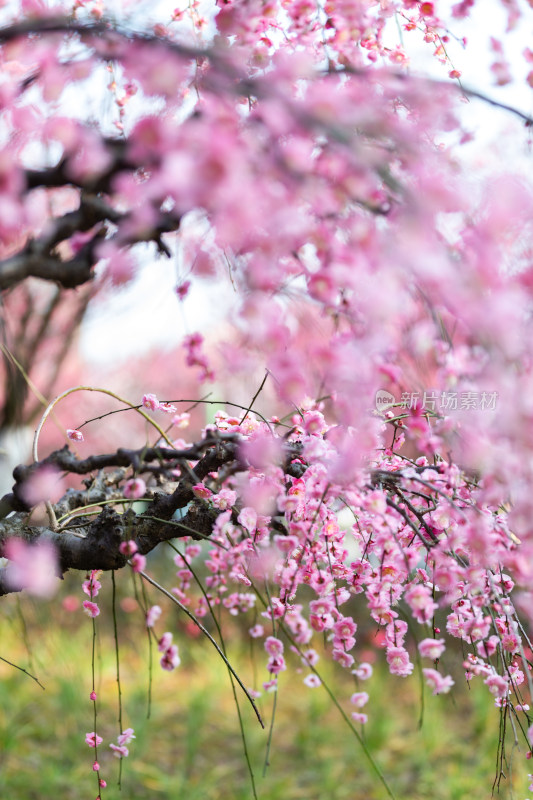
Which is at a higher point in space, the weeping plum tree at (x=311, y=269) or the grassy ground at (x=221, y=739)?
the weeping plum tree at (x=311, y=269)

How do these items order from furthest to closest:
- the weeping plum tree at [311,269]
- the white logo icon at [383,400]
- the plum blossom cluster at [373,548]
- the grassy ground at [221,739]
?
the grassy ground at [221,739]
the white logo icon at [383,400]
the plum blossom cluster at [373,548]
the weeping plum tree at [311,269]

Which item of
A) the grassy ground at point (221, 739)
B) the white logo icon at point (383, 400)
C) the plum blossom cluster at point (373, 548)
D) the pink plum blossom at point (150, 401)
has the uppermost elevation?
the pink plum blossom at point (150, 401)

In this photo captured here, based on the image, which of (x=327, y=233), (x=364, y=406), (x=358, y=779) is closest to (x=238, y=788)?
(x=358, y=779)

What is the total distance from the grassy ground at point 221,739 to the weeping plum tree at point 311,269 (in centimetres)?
196

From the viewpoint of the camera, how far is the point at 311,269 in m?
1.04

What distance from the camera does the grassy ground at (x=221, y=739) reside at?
3357 millimetres

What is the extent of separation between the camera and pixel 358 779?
140 inches

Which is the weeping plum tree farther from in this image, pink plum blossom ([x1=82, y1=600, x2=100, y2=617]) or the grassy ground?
the grassy ground

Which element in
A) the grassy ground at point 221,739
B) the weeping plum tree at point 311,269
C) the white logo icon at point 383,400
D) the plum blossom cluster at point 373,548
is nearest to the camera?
the weeping plum tree at point 311,269

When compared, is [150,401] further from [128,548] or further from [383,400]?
[383,400]

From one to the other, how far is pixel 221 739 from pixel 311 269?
3689mm

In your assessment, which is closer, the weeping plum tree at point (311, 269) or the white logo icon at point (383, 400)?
the weeping plum tree at point (311, 269)

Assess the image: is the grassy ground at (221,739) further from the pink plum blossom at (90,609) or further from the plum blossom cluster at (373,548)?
the plum blossom cluster at (373,548)

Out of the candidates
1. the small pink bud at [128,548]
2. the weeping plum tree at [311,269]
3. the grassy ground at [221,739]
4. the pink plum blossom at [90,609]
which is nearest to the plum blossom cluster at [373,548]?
the weeping plum tree at [311,269]
